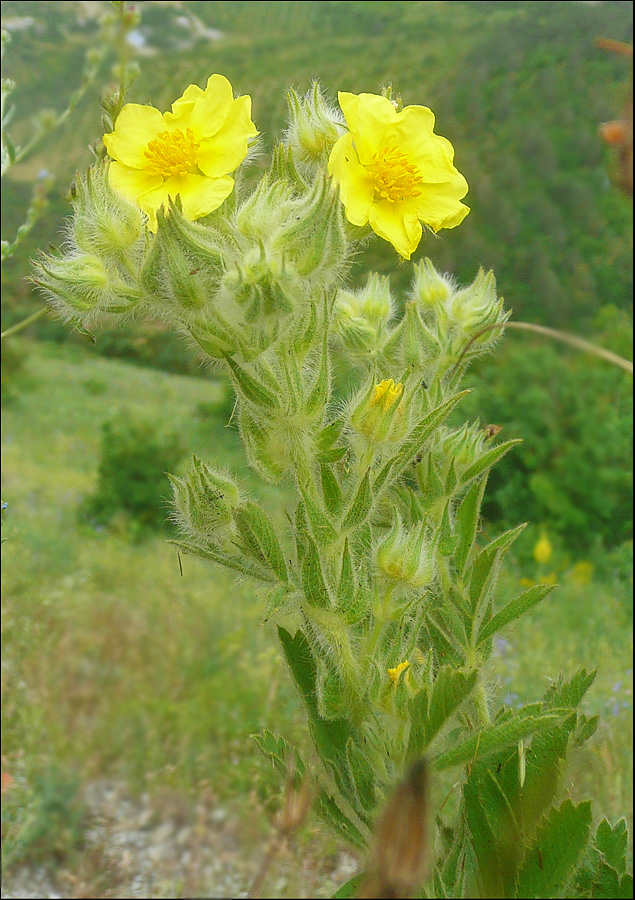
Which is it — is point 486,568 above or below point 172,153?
below

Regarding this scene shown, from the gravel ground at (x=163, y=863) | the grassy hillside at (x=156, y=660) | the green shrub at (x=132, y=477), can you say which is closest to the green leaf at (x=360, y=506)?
the grassy hillside at (x=156, y=660)

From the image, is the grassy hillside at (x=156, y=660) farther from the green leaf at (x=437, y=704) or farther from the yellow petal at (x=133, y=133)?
the yellow petal at (x=133, y=133)

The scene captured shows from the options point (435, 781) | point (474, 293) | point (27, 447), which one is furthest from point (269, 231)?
point (27, 447)

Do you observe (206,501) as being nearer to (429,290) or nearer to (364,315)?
(364,315)

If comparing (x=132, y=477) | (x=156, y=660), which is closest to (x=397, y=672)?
(x=156, y=660)

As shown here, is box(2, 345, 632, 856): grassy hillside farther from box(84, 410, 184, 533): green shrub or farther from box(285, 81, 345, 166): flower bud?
box(285, 81, 345, 166): flower bud

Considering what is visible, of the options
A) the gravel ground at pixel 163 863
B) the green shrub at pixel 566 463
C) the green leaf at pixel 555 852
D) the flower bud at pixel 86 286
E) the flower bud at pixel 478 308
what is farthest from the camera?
the green shrub at pixel 566 463
